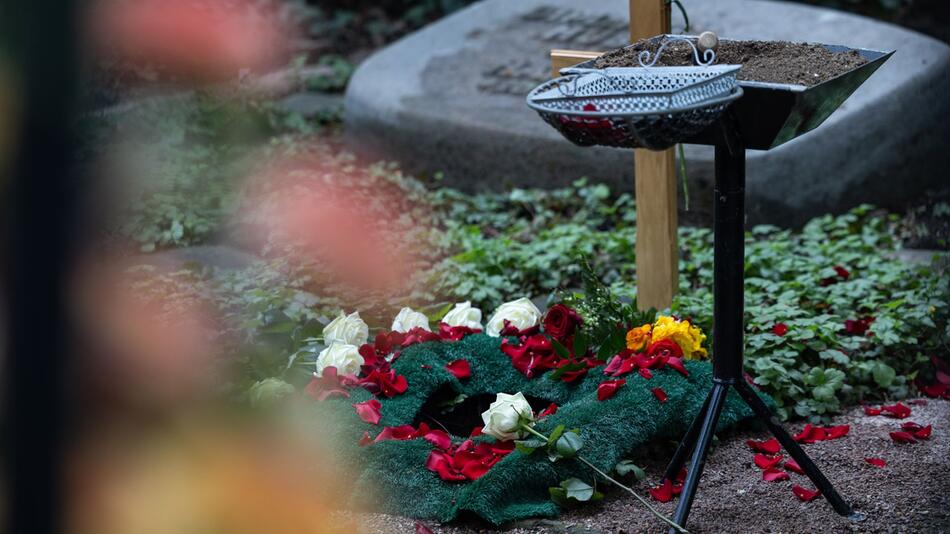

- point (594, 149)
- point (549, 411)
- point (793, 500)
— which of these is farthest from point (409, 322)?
point (594, 149)

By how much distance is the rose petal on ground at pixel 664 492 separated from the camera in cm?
236

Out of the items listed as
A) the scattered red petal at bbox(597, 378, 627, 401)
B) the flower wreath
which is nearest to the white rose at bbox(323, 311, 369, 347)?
the flower wreath

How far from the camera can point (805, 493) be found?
231cm

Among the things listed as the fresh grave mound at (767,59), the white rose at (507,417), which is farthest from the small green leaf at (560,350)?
the fresh grave mound at (767,59)

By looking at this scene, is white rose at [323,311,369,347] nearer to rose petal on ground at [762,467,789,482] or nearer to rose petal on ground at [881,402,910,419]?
rose petal on ground at [762,467,789,482]

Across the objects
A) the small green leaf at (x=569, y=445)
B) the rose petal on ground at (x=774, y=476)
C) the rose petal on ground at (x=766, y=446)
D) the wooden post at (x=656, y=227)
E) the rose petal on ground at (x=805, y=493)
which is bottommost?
the rose petal on ground at (x=766, y=446)

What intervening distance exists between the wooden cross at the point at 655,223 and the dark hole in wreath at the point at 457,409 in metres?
0.59

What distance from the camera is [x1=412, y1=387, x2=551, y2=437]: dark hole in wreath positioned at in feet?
8.99

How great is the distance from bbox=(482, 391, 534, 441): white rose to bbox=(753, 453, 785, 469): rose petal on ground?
55cm

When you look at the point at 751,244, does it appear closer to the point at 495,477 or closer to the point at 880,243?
the point at 880,243

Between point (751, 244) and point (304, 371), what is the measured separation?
1945 mm

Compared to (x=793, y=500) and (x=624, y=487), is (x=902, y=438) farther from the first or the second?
(x=624, y=487)

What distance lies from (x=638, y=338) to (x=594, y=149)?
2.03 meters

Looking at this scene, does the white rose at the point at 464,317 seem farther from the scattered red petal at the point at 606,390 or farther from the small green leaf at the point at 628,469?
the small green leaf at the point at 628,469
